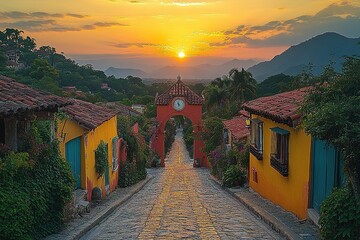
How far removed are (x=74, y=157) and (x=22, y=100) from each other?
6.05 metres

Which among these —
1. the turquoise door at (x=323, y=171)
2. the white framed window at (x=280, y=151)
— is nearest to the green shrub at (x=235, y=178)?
the white framed window at (x=280, y=151)

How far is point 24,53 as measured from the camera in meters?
127

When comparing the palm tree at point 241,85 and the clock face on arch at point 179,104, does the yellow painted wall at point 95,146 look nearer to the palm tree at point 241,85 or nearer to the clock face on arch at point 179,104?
the clock face on arch at point 179,104

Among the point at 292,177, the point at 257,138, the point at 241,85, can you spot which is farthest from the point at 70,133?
the point at 241,85

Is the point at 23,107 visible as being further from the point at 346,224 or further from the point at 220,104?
the point at 220,104

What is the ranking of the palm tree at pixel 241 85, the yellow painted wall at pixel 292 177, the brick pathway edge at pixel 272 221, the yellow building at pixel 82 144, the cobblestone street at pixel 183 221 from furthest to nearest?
the palm tree at pixel 241 85
the yellow building at pixel 82 144
the yellow painted wall at pixel 292 177
the cobblestone street at pixel 183 221
the brick pathway edge at pixel 272 221

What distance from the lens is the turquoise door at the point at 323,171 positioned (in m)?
9.73

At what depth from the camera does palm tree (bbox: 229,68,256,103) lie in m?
A: 57.2

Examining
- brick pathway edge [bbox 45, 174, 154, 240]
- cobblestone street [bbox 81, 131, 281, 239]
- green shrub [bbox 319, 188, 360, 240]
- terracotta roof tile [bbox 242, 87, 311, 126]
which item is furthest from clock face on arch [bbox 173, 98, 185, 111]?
green shrub [bbox 319, 188, 360, 240]

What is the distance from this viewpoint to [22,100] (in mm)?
9039

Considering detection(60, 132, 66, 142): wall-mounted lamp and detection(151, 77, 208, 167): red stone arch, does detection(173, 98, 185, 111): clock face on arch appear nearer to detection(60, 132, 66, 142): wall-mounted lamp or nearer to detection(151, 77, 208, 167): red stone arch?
detection(151, 77, 208, 167): red stone arch

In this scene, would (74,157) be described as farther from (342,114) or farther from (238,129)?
(238,129)

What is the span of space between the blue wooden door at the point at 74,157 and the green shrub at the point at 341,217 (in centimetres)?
855

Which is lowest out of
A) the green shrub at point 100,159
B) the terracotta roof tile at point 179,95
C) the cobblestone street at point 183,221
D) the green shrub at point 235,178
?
the green shrub at point 235,178
